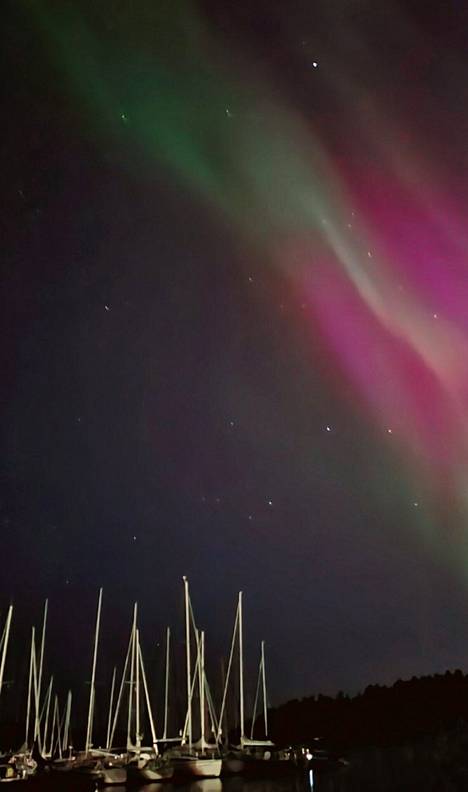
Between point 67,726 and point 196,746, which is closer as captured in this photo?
point 196,746

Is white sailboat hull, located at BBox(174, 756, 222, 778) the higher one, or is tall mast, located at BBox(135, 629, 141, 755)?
tall mast, located at BBox(135, 629, 141, 755)

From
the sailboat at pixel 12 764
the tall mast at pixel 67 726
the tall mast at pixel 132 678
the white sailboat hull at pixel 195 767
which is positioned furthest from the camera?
the tall mast at pixel 67 726

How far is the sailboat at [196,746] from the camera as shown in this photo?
32.7m

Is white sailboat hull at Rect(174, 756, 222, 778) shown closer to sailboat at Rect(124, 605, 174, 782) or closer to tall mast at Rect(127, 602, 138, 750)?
sailboat at Rect(124, 605, 174, 782)

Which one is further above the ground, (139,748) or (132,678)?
(132,678)

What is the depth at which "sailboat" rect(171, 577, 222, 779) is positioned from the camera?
Result: 32719 millimetres

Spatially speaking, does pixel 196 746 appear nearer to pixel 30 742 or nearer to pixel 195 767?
pixel 195 767

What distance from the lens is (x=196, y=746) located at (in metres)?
34.7

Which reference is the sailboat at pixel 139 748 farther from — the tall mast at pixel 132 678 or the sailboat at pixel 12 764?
the sailboat at pixel 12 764

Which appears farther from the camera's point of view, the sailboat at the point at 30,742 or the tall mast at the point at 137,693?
the tall mast at the point at 137,693

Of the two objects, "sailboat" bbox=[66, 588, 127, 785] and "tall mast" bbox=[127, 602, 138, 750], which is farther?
"tall mast" bbox=[127, 602, 138, 750]

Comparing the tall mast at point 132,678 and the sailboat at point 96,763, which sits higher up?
the tall mast at point 132,678

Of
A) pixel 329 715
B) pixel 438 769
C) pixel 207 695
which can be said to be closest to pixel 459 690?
pixel 329 715

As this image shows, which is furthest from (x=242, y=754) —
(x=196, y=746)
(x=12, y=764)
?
(x=12, y=764)
